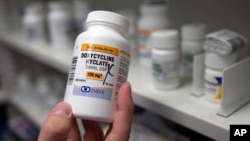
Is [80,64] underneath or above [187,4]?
underneath

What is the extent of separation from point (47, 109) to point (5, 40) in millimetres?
328

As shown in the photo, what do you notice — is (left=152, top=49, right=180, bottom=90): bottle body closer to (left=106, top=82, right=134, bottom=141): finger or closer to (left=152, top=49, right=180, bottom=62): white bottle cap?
(left=152, top=49, right=180, bottom=62): white bottle cap

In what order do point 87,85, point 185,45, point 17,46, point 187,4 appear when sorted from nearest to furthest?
point 87,85 < point 185,45 < point 187,4 < point 17,46

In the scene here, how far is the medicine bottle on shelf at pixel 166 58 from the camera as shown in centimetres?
50

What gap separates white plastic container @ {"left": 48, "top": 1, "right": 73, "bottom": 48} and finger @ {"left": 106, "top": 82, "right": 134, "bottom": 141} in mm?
480

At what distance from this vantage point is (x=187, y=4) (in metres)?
0.69

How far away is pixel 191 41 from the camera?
1.81 feet

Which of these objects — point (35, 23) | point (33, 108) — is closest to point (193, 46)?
point (35, 23)

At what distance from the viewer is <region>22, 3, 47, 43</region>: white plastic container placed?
92 centimetres

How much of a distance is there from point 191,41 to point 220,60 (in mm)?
116

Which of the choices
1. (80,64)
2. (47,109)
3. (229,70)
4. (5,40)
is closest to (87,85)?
(80,64)

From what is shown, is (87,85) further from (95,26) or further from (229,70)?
(229,70)

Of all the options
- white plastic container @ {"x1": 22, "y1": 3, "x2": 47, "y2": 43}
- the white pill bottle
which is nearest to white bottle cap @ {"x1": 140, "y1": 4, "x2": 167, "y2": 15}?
the white pill bottle

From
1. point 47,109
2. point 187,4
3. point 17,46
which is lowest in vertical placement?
point 47,109
